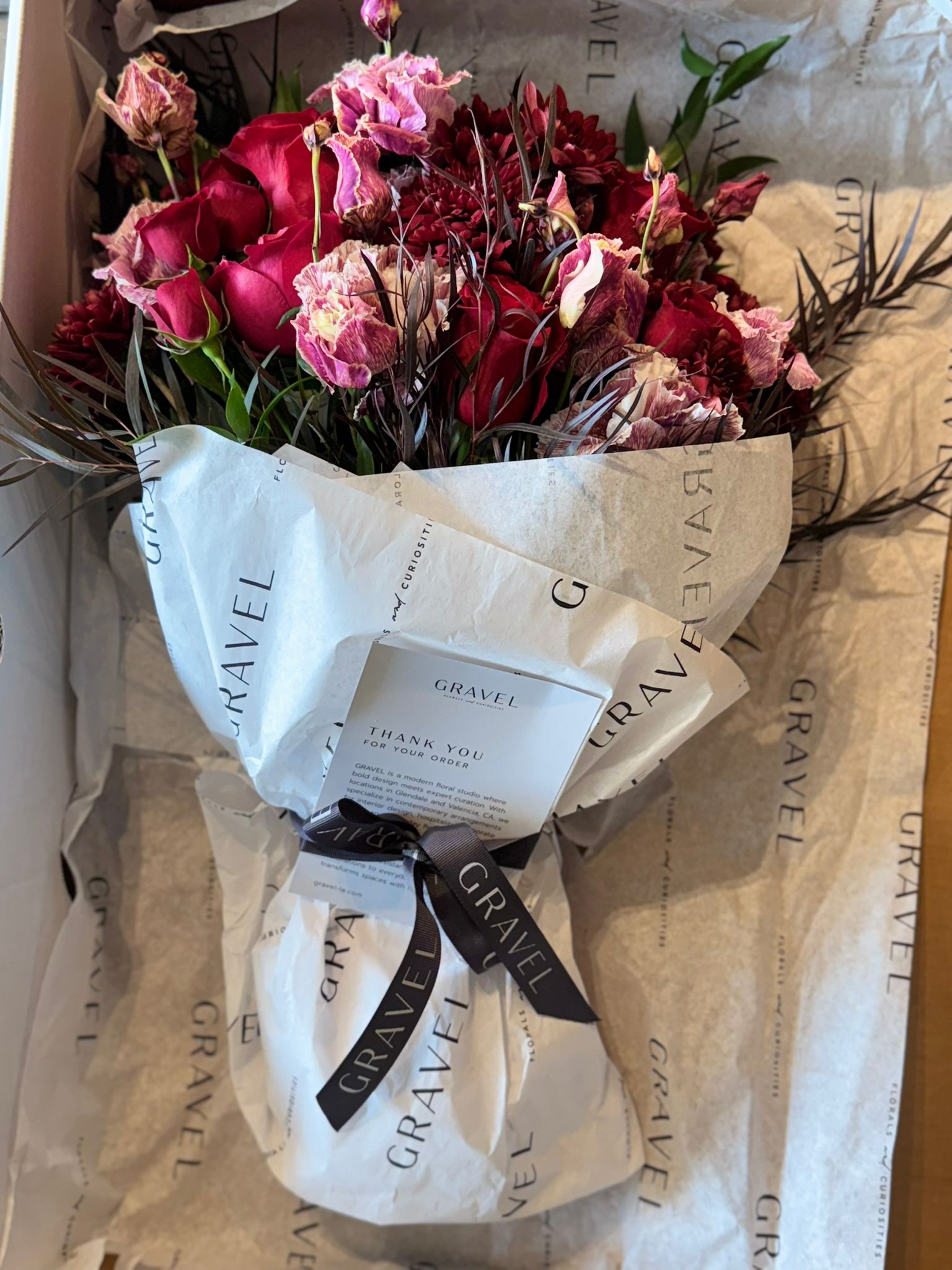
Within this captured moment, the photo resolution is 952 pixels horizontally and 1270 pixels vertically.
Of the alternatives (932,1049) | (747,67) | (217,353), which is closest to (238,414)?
(217,353)

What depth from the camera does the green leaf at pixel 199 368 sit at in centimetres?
56

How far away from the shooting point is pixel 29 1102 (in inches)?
29.4

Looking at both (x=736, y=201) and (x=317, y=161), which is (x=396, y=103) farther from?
(x=736, y=201)

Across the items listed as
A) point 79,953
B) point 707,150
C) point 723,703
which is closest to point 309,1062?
point 79,953

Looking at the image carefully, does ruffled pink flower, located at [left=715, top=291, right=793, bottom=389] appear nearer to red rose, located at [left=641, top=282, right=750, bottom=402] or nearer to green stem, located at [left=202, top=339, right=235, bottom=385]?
red rose, located at [left=641, top=282, right=750, bottom=402]

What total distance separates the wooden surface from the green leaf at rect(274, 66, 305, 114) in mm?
636

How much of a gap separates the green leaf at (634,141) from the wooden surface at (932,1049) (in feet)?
1.37

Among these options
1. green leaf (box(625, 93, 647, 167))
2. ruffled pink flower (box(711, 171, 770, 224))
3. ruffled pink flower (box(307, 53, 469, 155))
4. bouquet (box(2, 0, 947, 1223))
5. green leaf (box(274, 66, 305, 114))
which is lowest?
bouquet (box(2, 0, 947, 1223))

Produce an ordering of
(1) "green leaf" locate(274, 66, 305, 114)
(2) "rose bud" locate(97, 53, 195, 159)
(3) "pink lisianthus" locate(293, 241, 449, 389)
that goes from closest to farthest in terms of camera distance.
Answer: (3) "pink lisianthus" locate(293, 241, 449, 389) → (2) "rose bud" locate(97, 53, 195, 159) → (1) "green leaf" locate(274, 66, 305, 114)

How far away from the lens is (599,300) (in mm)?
511

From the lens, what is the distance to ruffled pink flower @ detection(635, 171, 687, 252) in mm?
553

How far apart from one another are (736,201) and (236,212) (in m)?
0.35

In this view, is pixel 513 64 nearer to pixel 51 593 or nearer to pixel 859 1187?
pixel 51 593

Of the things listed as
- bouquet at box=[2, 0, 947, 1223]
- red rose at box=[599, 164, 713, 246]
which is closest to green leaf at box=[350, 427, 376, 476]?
bouquet at box=[2, 0, 947, 1223]
